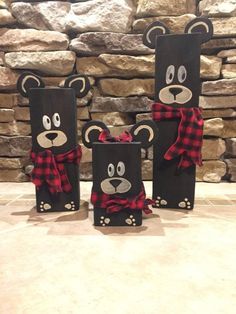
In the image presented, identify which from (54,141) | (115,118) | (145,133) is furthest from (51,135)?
(115,118)

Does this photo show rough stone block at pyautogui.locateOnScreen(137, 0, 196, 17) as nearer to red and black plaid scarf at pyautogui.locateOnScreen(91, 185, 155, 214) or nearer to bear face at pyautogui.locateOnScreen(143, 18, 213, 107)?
bear face at pyautogui.locateOnScreen(143, 18, 213, 107)

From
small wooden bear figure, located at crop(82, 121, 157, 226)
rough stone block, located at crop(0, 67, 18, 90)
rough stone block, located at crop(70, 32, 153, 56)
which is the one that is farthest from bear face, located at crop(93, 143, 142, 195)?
rough stone block, located at crop(0, 67, 18, 90)

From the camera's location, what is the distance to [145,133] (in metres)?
0.96

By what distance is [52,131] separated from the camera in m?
1.07

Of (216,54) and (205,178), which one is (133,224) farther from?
(216,54)

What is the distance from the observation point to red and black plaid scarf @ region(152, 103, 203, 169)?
42.0 inches

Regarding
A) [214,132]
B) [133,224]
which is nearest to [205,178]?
[214,132]

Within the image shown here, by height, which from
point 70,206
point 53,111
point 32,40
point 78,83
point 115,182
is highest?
point 32,40

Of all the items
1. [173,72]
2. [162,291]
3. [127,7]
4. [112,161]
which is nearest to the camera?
[162,291]

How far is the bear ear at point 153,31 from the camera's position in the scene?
109 centimetres

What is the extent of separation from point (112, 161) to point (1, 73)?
1.05 meters

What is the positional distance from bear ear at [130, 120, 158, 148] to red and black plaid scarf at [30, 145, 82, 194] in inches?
10.3

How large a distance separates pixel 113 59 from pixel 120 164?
842 mm

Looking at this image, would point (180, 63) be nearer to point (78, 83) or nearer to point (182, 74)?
point (182, 74)
